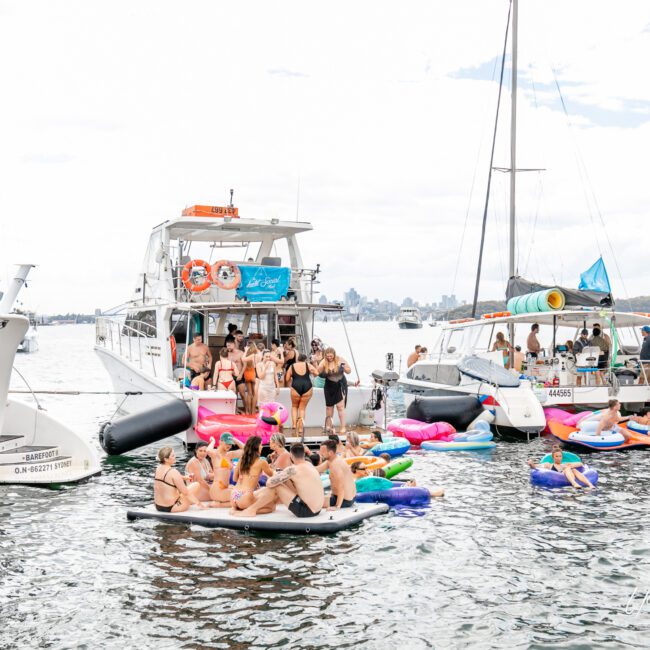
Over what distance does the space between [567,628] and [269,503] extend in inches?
187

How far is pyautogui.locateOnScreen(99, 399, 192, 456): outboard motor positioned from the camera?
14.4 meters

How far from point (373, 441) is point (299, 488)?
174 inches

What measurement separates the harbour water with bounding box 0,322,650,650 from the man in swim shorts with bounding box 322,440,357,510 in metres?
0.56

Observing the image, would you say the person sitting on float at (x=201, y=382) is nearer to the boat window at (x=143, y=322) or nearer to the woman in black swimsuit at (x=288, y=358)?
the woman in black swimsuit at (x=288, y=358)

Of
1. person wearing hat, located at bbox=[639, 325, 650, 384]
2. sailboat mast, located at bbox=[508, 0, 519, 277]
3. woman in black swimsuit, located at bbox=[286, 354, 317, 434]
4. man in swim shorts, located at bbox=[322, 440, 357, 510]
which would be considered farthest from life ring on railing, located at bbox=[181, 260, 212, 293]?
sailboat mast, located at bbox=[508, 0, 519, 277]

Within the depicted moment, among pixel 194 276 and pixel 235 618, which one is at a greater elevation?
pixel 194 276

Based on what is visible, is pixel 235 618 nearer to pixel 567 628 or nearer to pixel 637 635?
pixel 567 628

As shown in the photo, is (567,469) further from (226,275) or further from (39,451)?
(39,451)

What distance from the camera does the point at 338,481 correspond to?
454 inches

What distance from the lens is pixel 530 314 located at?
2119 centimetres

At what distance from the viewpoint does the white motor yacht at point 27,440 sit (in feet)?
43.5

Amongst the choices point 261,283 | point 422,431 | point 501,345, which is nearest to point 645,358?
point 501,345

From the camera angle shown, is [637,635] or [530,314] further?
[530,314]

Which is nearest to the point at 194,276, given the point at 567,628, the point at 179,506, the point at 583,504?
the point at 179,506
